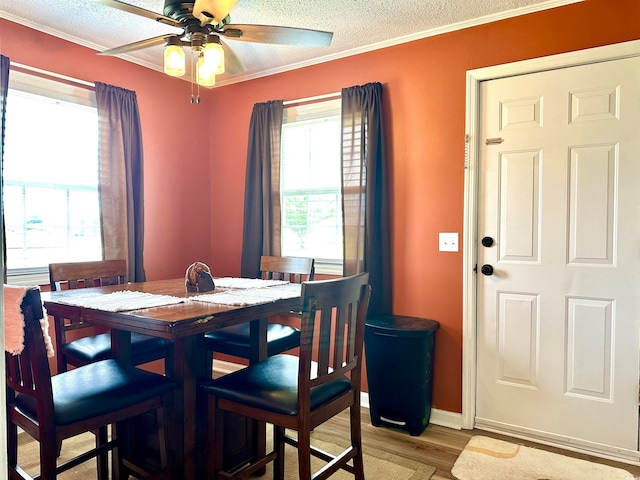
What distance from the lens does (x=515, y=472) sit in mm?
2240

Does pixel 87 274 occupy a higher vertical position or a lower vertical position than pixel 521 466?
higher

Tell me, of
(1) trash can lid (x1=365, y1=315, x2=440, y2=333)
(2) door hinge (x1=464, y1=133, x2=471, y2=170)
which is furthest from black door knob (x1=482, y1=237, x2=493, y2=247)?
(1) trash can lid (x1=365, y1=315, x2=440, y2=333)

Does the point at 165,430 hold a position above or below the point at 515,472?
above

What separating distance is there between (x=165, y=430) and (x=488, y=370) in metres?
1.89

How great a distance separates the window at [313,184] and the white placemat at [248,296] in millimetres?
1048

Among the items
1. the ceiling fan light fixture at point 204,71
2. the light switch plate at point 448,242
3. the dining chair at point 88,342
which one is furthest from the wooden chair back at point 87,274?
the light switch plate at point 448,242

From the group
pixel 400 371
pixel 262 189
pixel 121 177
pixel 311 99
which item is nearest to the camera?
pixel 400 371

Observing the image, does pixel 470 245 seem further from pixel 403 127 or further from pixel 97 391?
pixel 97 391

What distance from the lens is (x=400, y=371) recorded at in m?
2.67

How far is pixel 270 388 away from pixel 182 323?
45cm

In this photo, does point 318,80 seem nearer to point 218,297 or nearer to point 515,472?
point 218,297

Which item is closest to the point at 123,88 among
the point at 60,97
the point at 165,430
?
the point at 60,97

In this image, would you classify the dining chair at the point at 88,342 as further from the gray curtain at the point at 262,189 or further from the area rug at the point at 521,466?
the area rug at the point at 521,466

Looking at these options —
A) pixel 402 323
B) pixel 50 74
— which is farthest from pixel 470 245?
pixel 50 74
